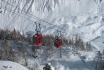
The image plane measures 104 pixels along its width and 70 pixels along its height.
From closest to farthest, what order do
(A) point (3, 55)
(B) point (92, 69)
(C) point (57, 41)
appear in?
(C) point (57, 41), (A) point (3, 55), (B) point (92, 69)

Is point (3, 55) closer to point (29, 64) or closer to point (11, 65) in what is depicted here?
point (29, 64)

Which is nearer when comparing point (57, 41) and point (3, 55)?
point (57, 41)

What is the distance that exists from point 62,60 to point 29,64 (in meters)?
12.3

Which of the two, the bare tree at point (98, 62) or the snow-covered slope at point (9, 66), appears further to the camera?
the bare tree at point (98, 62)

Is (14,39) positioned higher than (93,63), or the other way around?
(14,39)

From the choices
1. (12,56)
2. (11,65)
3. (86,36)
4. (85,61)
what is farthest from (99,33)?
(11,65)

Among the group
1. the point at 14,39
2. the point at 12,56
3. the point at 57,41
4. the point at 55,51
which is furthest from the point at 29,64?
the point at 57,41

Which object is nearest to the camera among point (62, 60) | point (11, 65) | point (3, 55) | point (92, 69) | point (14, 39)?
point (11, 65)

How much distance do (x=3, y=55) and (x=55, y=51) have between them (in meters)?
24.2

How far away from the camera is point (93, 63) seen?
301ft

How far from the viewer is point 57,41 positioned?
47.2m

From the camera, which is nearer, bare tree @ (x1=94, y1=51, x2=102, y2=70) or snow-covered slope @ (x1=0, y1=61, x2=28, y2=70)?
snow-covered slope @ (x1=0, y1=61, x2=28, y2=70)

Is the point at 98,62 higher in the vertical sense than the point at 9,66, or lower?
lower

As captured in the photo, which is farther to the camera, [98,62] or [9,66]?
[98,62]
